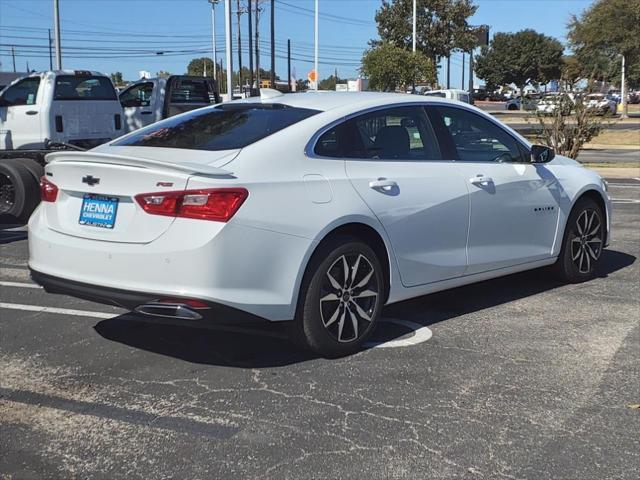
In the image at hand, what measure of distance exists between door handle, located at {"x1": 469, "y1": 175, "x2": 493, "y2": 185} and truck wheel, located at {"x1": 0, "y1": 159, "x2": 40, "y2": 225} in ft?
22.5

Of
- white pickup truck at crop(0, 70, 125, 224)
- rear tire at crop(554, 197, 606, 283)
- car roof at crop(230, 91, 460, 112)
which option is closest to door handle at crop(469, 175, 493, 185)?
car roof at crop(230, 91, 460, 112)

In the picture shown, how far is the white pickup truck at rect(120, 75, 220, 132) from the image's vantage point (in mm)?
16234

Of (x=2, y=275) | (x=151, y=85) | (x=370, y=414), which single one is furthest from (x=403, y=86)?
(x=370, y=414)

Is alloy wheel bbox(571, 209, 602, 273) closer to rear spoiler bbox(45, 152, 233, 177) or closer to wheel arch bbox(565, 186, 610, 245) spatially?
wheel arch bbox(565, 186, 610, 245)

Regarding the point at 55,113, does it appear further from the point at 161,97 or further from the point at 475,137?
the point at 475,137

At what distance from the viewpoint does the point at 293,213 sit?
13.6 feet

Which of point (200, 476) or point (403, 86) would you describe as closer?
point (200, 476)

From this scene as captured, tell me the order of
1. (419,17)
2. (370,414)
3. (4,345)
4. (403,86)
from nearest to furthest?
(370,414), (4,345), (403,86), (419,17)

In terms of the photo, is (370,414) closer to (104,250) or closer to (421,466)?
(421,466)

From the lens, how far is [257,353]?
4684mm

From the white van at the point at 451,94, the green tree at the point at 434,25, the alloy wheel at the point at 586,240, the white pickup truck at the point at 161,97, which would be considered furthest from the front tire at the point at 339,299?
the green tree at the point at 434,25

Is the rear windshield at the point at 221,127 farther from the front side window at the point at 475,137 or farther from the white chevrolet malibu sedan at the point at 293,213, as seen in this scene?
the front side window at the point at 475,137

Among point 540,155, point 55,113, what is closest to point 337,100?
point 540,155

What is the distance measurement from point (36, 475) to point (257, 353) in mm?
1784
